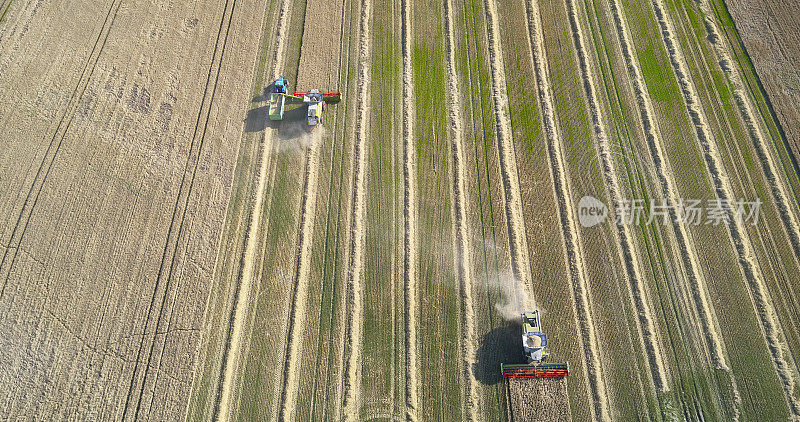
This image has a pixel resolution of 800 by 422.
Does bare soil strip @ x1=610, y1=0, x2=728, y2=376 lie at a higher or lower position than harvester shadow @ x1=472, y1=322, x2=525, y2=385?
higher

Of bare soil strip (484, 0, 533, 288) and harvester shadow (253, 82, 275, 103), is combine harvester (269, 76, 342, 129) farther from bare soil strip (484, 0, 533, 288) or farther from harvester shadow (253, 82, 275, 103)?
bare soil strip (484, 0, 533, 288)

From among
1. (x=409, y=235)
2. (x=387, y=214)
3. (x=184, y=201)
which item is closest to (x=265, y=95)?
(x=184, y=201)

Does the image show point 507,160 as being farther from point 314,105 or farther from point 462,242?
point 314,105

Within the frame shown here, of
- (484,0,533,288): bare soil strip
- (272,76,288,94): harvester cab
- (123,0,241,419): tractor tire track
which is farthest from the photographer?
(272,76,288,94): harvester cab

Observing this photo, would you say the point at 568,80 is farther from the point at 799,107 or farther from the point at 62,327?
the point at 62,327

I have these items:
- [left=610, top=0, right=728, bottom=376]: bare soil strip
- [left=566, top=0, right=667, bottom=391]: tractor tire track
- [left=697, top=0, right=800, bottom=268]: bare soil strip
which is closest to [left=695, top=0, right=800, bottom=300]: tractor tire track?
[left=697, top=0, right=800, bottom=268]: bare soil strip

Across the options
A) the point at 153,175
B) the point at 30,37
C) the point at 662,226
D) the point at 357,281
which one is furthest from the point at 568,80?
the point at 30,37

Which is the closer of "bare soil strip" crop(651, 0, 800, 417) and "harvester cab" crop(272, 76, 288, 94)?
→ "bare soil strip" crop(651, 0, 800, 417)
